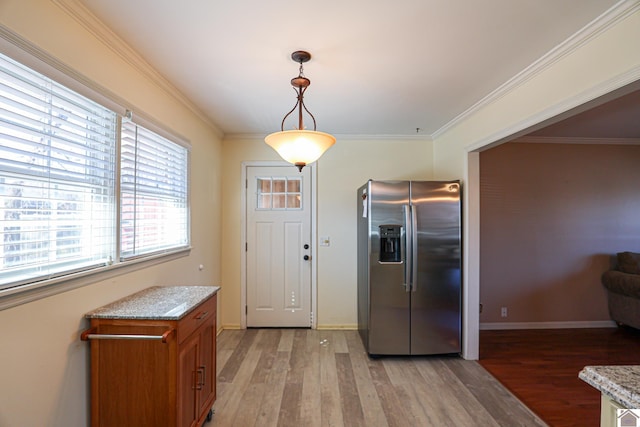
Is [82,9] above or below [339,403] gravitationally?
above

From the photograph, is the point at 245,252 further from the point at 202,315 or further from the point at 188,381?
the point at 188,381

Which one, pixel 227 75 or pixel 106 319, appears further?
pixel 227 75

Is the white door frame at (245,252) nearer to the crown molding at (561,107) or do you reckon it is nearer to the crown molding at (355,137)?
the crown molding at (355,137)

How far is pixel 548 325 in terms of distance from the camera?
3908mm

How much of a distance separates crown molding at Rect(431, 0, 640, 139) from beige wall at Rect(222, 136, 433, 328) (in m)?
1.60

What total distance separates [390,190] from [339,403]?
6.27ft

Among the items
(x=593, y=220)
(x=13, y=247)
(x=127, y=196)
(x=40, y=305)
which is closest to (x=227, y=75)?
(x=127, y=196)

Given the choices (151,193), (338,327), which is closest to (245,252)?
(338,327)

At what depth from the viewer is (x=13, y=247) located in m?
1.20

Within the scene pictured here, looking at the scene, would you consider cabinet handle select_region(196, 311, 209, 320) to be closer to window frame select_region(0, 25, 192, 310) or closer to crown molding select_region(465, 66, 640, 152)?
window frame select_region(0, 25, 192, 310)

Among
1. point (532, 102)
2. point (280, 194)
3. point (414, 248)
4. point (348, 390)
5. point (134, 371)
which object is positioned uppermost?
point (532, 102)

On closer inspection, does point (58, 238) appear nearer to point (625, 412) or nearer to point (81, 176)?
point (81, 176)

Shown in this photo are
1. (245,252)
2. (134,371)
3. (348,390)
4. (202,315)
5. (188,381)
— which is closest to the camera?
(134,371)

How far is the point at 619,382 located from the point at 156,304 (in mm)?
1970
